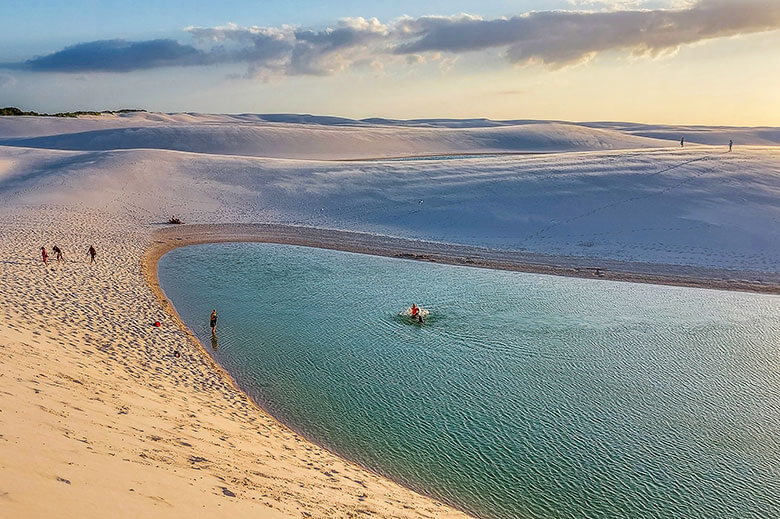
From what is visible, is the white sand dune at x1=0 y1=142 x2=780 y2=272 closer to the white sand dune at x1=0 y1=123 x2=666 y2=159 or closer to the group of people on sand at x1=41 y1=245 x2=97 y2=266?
the group of people on sand at x1=41 y1=245 x2=97 y2=266

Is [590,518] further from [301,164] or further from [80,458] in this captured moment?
[301,164]

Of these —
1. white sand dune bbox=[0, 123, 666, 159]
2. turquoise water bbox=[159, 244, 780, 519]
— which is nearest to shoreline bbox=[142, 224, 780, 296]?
turquoise water bbox=[159, 244, 780, 519]

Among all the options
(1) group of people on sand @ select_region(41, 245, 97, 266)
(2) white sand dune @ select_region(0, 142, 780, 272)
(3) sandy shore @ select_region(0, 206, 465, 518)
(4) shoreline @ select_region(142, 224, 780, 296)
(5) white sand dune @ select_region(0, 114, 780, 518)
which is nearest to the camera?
(3) sandy shore @ select_region(0, 206, 465, 518)

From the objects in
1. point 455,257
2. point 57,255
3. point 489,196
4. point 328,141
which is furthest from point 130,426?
point 328,141

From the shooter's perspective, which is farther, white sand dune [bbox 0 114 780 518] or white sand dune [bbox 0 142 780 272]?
white sand dune [bbox 0 142 780 272]

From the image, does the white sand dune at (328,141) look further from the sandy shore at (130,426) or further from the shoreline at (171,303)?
the sandy shore at (130,426)

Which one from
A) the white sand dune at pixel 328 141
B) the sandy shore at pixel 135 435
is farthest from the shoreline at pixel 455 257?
the white sand dune at pixel 328 141

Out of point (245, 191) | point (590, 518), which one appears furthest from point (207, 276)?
point (590, 518)
